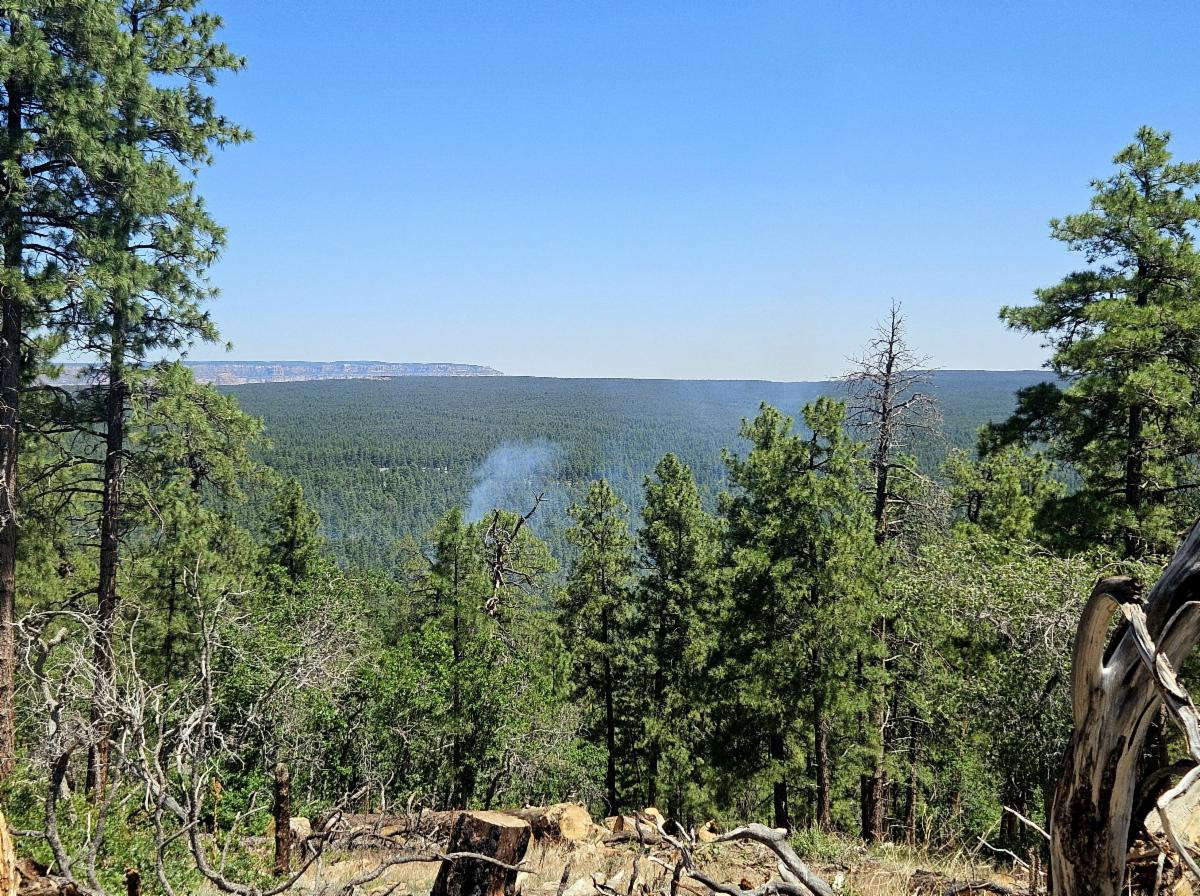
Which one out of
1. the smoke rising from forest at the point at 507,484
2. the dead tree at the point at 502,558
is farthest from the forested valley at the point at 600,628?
the smoke rising from forest at the point at 507,484

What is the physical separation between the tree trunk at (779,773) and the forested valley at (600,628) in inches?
5.1

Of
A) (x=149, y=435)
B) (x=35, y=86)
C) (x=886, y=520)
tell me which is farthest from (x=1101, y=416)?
(x=35, y=86)

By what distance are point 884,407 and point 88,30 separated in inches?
566

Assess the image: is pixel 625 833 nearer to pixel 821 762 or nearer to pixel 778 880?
pixel 821 762

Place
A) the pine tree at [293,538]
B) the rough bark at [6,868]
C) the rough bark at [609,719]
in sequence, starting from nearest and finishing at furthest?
the rough bark at [6,868]
the rough bark at [609,719]
the pine tree at [293,538]

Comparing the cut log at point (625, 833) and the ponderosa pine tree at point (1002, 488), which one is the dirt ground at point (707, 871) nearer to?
the cut log at point (625, 833)

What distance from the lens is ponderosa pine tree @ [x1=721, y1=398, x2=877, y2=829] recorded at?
48.4 ft

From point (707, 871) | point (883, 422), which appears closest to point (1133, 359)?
point (883, 422)

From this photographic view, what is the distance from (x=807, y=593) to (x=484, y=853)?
11.5 metres

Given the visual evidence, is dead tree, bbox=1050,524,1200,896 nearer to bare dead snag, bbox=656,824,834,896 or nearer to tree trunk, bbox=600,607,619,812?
bare dead snag, bbox=656,824,834,896

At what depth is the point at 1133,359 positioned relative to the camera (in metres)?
11.8

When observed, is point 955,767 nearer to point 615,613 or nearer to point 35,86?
point 615,613

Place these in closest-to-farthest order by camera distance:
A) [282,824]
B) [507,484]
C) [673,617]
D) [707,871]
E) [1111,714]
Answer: [1111,714]
[707,871]
[282,824]
[673,617]
[507,484]

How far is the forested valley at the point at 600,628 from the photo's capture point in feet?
16.6
